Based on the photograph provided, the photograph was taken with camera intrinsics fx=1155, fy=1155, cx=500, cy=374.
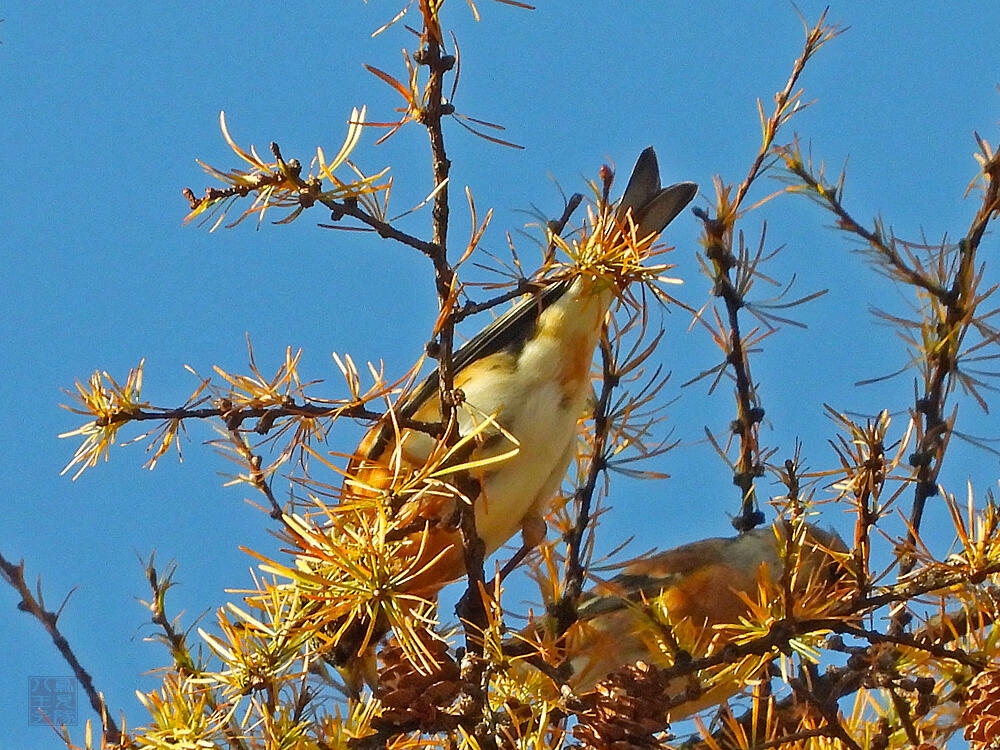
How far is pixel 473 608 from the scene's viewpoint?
4.69 ft

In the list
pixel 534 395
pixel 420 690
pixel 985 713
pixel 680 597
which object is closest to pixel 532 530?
pixel 534 395

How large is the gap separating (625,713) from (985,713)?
371 mm

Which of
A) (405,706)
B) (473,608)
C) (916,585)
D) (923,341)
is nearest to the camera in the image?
(916,585)

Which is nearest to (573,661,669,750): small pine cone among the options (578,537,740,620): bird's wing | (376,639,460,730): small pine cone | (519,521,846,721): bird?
(376,639,460,730): small pine cone

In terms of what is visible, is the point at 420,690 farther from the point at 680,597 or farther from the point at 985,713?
the point at 680,597

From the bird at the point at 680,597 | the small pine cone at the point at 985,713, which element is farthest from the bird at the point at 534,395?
the small pine cone at the point at 985,713

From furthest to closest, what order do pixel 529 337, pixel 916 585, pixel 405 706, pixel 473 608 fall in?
pixel 529 337 < pixel 473 608 < pixel 405 706 < pixel 916 585

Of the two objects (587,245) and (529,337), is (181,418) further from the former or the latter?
(529,337)

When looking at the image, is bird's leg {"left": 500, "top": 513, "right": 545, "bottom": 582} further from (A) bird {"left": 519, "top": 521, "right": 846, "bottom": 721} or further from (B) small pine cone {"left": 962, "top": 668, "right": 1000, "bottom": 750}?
(B) small pine cone {"left": 962, "top": 668, "right": 1000, "bottom": 750}

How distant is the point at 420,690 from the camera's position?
130cm

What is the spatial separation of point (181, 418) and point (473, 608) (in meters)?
0.43

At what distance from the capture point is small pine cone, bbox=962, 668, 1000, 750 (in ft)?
3.89

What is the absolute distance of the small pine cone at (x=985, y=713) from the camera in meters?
1.18

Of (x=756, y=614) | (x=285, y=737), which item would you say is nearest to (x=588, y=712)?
(x=756, y=614)
